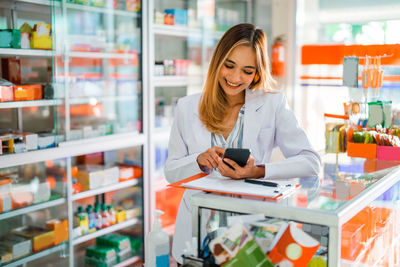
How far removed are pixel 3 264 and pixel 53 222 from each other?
0.52 m

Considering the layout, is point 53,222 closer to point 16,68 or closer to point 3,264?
point 3,264

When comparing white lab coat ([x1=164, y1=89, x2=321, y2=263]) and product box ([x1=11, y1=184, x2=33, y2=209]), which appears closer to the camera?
white lab coat ([x1=164, y1=89, x2=321, y2=263])

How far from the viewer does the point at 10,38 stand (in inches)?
128

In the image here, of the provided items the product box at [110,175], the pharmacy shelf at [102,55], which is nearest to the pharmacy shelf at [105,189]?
the product box at [110,175]

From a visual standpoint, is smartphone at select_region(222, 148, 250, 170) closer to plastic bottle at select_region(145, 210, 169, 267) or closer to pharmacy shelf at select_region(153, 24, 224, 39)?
plastic bottle at select_region(145, 210, 169, 267)

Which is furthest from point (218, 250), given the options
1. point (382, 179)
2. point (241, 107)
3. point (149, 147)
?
point (149, 147)

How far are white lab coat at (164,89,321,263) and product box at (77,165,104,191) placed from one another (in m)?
1.86

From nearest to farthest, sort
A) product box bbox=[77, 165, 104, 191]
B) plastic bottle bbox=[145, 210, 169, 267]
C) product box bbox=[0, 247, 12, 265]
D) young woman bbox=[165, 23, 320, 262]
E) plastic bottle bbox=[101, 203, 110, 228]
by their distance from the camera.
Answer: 1. plastic bottle bbox=[145, 210, 169, 267]
2. young woman bbox=[165, 23, 320, 262]
3. product box bbox=[0, 247, 12, 265]
4. product box bbox=[77, 165, 104, 191]
5. plastic bottle bbox=[101, 203, 110, 228]

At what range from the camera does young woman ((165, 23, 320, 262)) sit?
2107 mm

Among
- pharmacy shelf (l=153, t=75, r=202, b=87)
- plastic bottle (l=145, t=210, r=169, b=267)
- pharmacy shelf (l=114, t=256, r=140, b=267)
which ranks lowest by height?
pharmacy shelf (l=114, t=256, r=140, b=267)

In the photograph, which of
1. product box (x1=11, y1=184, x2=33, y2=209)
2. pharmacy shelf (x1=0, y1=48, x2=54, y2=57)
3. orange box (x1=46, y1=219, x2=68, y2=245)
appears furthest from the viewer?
orange box (x1=46, y1=219, x2=68, y2=245)

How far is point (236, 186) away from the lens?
66.3 inches

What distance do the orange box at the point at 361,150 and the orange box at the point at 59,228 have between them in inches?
89.8

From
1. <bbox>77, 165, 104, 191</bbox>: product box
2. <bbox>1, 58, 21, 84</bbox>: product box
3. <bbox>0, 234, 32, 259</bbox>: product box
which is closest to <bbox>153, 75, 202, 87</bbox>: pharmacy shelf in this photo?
<bbox>77, 165, 104, 191</bbox>: product box
